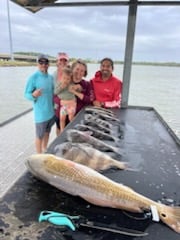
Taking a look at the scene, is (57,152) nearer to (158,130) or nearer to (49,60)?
(158,130)

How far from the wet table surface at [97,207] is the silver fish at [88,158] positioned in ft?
0.15

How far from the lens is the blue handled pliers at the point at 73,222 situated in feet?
2.37

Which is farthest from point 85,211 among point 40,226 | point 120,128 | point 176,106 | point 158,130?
point 176,106

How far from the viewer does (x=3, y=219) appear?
76cm

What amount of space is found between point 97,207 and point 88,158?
0.33m

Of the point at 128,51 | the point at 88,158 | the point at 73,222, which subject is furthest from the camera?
the point at 128,51

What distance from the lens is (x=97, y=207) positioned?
0.84 m

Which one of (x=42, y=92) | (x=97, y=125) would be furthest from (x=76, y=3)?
(x=97, y=125)

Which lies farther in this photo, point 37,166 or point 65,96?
point 65,96

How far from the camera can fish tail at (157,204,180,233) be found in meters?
0.76

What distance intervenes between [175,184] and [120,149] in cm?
47

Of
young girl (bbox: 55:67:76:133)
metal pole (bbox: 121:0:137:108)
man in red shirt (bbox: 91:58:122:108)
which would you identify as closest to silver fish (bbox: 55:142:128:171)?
young girl (bbox: 55:67:76:133)

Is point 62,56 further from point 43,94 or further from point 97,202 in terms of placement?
point 97,202

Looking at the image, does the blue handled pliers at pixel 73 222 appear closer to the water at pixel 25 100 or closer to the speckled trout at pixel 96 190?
the speckled trout at pixel 96 190
